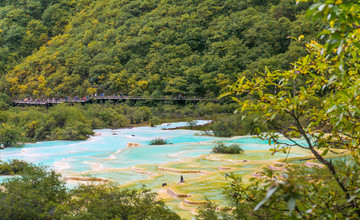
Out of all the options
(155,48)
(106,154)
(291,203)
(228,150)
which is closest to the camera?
(291,203)

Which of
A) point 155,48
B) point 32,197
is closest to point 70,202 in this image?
point 32,197

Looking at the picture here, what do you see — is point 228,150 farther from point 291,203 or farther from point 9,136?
point 291,203

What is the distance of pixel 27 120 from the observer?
2695cm

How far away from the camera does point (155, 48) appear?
167 ft

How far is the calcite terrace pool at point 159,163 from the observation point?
36.0 feet

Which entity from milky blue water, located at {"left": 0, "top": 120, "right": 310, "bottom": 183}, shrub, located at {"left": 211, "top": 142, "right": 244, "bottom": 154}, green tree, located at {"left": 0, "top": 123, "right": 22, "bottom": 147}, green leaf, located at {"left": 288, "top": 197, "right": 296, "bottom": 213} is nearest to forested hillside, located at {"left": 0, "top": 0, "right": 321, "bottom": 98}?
milky blue water, located at {"left": 0, "top": 120, "right": 310, "bottom": 183}

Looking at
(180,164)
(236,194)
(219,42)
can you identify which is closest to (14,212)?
(236,194)

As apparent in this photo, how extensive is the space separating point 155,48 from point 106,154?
111 ft

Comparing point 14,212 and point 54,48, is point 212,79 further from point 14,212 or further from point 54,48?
point 14,212

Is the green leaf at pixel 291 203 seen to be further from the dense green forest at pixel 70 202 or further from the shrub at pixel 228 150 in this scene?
the shrub at pixel 228 150

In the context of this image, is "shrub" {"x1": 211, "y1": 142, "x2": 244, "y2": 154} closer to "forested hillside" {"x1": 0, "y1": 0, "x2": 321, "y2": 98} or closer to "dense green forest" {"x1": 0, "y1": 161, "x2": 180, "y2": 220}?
"dense green forest" {"x1": 0, "y1": 161, "x2": 180, "y2": 220}

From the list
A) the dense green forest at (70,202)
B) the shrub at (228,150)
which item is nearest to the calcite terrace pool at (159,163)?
the shrub at (228,150)

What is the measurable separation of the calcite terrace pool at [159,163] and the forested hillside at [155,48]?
62.9 feet

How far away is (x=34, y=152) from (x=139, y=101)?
925 inches
